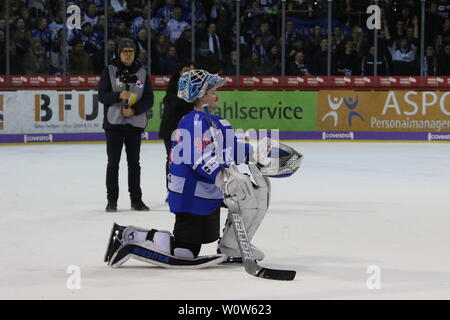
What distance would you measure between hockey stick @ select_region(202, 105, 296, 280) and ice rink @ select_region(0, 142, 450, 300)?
0.22ft

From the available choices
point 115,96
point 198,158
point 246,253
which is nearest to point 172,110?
point 115,96

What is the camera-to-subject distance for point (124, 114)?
9.78 m

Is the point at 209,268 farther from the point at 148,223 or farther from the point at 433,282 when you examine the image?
the point at 148,223

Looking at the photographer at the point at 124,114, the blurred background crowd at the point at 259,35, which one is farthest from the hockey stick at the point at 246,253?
the blurred background crowd at the point at 259,35

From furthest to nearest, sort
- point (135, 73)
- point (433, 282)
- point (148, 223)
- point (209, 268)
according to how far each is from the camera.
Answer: point (135, 73), point (148, 223), point (209, 268), point (433, 282)

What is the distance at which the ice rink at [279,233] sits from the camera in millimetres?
5918

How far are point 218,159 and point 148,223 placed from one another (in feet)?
9.28

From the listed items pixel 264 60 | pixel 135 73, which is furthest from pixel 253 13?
pixel 135 73

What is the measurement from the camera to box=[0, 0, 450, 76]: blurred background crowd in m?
19.6

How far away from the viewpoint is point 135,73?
985 centimetres

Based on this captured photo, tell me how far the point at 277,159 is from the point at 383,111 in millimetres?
14021

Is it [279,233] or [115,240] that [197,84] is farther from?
[279,233]

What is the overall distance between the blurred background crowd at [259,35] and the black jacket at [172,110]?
9.62 m

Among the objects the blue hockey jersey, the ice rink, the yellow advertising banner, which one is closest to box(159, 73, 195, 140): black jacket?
the ice rink
